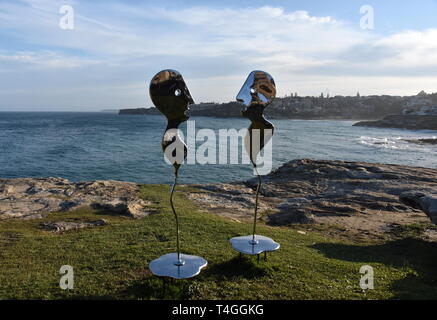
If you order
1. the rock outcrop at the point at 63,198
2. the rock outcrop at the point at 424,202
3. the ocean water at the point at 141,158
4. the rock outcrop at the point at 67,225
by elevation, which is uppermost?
the rock outcrop at the point at 424,202

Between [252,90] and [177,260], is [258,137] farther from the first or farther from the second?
[177,260]

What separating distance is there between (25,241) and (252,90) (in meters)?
9.05

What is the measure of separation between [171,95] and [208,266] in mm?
4424

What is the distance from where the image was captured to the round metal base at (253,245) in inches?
331

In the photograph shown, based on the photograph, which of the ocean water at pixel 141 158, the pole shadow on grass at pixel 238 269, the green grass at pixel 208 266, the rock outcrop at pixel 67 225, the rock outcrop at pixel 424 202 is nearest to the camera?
the green grass at pixel 208 266

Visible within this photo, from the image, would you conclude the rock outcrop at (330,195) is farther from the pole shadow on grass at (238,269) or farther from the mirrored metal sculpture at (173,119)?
the mirrored metal sculpture at (173,119)

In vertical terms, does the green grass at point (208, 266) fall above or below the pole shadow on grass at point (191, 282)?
below

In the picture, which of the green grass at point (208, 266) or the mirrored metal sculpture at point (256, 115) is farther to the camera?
the mirrored metal sculpture at point (256, 115)

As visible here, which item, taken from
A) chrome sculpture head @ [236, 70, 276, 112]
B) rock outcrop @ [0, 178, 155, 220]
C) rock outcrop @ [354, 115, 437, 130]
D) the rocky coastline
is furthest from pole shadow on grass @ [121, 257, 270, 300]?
rock outcrop @ [354, 115, 437, 130]

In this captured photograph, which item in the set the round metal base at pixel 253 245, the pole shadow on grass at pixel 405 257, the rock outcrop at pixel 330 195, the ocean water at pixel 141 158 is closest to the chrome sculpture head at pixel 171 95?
the round metal base at pixel 253 245

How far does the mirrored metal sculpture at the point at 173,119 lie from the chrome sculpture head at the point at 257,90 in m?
1.67

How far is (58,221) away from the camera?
14406mm

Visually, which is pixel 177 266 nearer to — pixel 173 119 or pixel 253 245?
pixel 253 245

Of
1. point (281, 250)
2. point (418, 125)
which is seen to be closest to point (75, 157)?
point (281, 250)
